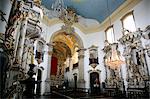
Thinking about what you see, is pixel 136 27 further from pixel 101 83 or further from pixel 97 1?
pixel 101 83

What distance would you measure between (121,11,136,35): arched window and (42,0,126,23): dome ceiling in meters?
1.43

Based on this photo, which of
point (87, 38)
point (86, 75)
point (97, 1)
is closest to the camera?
point (97, 1)

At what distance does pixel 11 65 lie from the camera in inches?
239

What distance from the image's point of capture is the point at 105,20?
1538cm

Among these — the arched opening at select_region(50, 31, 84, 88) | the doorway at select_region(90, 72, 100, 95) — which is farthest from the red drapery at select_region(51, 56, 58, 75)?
the doorway at select_region(90, 72, 100, 95)

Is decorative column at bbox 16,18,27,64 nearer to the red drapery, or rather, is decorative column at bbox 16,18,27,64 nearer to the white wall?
the white wall

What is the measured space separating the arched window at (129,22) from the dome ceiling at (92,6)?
1435mm

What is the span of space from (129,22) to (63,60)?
14958mm

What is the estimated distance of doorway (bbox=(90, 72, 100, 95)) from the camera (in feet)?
46.1

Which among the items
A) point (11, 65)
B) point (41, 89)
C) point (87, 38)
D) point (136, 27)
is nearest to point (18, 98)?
Answer: point (11, 65)

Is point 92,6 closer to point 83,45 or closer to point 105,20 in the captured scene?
point 105,20

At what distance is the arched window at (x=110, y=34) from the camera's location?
14.4 meters

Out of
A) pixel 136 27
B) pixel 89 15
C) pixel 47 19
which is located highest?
pixel 89 15

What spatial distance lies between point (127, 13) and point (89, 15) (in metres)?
4.67
